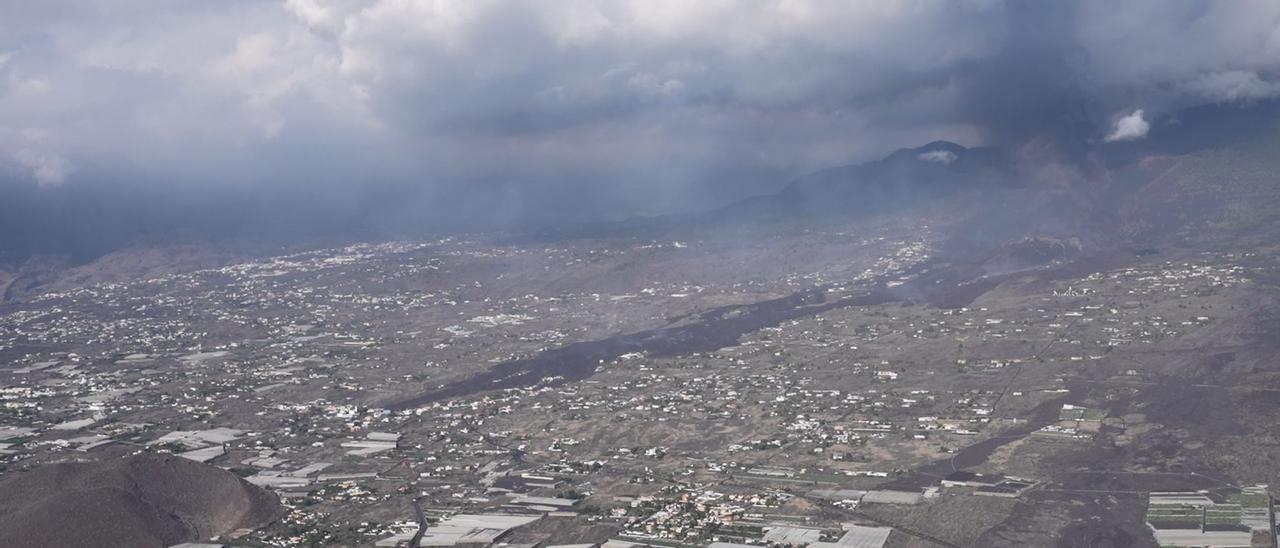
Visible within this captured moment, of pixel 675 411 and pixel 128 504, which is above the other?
pixel 128 504

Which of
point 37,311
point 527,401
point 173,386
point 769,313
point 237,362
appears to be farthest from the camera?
point 37,311

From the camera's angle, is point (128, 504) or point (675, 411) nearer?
point (128, 504)

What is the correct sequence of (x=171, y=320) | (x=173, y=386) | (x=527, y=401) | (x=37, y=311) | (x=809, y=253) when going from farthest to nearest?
1. (x=809, y=253)
2. (x=37, y=311)
3. (x=171, y=320)
4. (x=173, y=386)
5. (x=527, y=401)

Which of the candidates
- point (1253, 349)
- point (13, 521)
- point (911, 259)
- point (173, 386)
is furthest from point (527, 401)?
point (911, 259)

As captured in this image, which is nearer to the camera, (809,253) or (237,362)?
(237,362)

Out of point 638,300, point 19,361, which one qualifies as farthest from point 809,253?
point 19,361

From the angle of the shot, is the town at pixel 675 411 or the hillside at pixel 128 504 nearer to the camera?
the hillside at pixel 128 504

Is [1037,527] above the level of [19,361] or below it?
below

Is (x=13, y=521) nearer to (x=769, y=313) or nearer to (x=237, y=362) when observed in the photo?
(x=237, y=362)

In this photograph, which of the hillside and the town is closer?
the hillside
